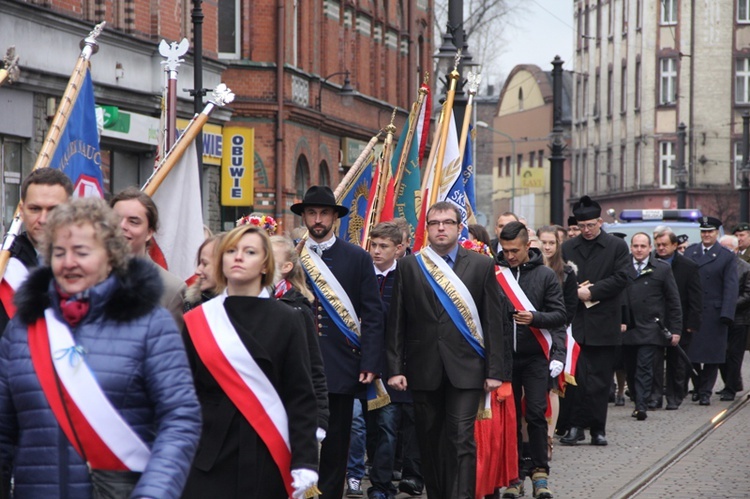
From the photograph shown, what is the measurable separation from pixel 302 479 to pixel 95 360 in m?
1.59

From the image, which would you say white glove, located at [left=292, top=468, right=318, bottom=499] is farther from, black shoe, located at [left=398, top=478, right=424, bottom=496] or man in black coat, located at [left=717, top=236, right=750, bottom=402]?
man in black coat, located at [left=717, top=236, right=750, bottom=402]

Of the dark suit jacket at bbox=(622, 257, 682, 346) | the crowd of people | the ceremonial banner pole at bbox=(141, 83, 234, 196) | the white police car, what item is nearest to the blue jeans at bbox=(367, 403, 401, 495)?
the crowd of people

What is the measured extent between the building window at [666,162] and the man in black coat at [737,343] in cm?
5352

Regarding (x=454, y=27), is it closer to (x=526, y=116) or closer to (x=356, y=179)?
(x=356, y=179)

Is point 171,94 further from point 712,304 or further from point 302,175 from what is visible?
point 302,175

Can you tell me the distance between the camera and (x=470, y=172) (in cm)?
1523

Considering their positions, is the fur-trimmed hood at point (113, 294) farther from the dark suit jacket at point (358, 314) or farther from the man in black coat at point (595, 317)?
the man in black coat at point (595, 317)

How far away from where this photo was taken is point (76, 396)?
466 centimetres

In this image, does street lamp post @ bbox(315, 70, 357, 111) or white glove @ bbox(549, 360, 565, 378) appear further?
street lamp post @ bbox(315, 70, 357, 111)

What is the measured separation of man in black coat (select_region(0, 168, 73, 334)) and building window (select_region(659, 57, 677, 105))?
67.5 m

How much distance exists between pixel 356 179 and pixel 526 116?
265 feet

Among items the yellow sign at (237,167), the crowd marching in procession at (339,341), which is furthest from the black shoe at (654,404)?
the yellow sign at (237,167)

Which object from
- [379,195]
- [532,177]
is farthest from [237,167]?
[532,177]

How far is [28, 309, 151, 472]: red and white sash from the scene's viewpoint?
15.3 feet
